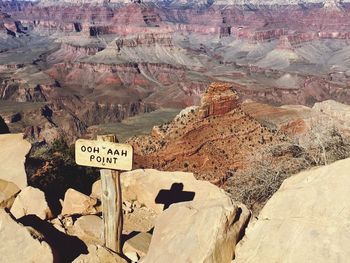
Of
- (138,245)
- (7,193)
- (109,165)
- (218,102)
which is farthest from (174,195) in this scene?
(218,102)

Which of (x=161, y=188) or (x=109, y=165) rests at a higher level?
(x=109, y=165)

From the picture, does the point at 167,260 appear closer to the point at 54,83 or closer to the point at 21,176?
the point at 21,176

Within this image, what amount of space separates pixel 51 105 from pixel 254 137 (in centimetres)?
10135

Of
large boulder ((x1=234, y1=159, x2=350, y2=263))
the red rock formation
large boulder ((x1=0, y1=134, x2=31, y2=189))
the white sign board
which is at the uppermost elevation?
the white sign board

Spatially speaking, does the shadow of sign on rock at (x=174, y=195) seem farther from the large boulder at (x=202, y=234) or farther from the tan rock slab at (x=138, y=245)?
the large boulder at (x=202, y=234)

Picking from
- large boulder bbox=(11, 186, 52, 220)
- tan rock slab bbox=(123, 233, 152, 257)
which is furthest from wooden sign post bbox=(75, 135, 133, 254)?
large boulder bbox=(11, 186, 52, 220)

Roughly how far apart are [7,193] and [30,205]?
790mm

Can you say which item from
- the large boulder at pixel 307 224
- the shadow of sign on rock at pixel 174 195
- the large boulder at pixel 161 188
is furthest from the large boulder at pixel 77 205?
the large boulder at pixel 307 224

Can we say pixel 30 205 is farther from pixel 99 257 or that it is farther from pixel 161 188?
pixel 161 188

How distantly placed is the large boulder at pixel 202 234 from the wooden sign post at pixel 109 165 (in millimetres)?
947

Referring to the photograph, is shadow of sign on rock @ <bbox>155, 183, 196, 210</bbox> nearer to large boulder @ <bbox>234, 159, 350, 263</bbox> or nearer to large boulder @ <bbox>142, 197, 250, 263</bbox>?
large boulder @ <bbox>142, 197, 250, 263</bbox>

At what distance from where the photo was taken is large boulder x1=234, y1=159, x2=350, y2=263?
26.3ft

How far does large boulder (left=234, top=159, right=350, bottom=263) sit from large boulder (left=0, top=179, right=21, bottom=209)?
6236mm

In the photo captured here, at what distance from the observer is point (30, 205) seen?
488 inches
